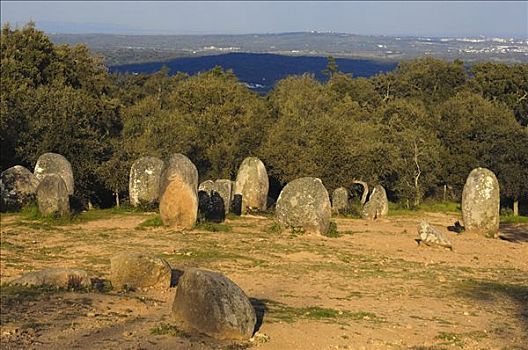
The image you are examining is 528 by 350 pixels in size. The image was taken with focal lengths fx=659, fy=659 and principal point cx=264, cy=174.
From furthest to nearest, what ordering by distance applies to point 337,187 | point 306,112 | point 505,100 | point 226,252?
point 505,100
point 306,112
point 337,187
point 226,252

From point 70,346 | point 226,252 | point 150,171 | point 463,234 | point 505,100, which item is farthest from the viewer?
point 505,100

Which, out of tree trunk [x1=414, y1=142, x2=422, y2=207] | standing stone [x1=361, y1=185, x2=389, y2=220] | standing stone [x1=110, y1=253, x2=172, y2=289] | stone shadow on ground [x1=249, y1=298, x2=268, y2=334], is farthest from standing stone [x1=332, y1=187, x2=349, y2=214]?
standing stone [x1=110, y1=253, x2=172, y2=289]

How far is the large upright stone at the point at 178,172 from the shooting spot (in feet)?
77.6

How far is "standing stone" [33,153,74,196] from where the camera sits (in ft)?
95.9

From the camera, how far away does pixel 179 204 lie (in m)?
24.0

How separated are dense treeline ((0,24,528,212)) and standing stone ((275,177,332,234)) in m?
10.6

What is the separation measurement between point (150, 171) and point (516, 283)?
1723cm

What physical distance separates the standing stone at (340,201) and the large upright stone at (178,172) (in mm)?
11646

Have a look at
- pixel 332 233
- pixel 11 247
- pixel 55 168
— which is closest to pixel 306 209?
pixel 332 233

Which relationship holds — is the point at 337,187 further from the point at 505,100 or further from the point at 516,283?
the point at 505,100

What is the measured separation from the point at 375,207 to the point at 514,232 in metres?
6.66

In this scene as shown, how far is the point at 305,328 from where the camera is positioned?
39.3ft

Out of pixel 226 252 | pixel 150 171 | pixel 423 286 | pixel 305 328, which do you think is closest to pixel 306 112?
pixel 150 171

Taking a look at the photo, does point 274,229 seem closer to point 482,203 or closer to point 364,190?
point 482,203
